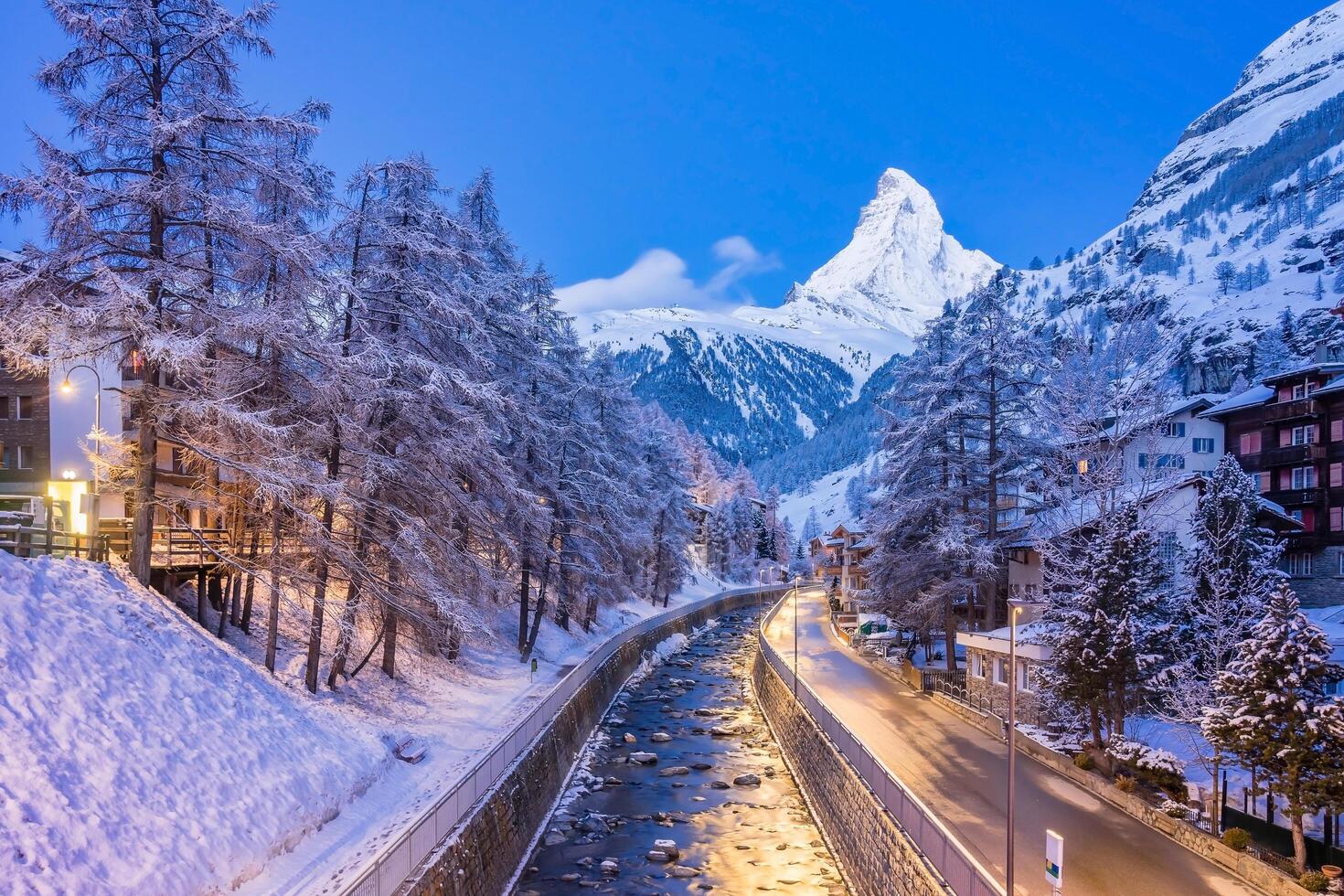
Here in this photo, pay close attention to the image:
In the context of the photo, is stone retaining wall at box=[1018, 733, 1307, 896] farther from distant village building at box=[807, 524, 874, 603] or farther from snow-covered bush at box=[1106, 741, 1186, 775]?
distant village building at box=[807, 524, 874, 603]

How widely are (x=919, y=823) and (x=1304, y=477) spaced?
38.9 meters

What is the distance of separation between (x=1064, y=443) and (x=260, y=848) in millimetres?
35120

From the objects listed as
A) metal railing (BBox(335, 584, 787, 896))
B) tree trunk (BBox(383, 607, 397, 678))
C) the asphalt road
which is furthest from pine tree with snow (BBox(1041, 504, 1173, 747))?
tree trunk (BBox(383, 607, 397, 678))

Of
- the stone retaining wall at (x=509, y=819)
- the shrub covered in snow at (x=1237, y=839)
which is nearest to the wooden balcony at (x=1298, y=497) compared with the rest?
the shrub covered in snow at (x=1237, y=839)

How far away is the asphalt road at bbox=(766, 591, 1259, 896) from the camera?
1633cm

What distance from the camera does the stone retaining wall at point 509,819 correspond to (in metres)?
16.1

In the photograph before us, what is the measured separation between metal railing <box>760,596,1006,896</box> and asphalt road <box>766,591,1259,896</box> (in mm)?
1331

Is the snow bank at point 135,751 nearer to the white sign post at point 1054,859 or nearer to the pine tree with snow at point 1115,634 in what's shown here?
the white sign post at point 1054,859

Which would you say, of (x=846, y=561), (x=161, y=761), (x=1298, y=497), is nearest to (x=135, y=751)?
(x=161, y=761)

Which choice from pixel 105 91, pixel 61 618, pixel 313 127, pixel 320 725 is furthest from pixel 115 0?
pixel 320 725

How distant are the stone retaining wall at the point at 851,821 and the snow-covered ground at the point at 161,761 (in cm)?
975

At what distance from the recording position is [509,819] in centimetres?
2150

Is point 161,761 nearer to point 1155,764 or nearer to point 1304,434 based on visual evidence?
point 1155,764

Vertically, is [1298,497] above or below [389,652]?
above
